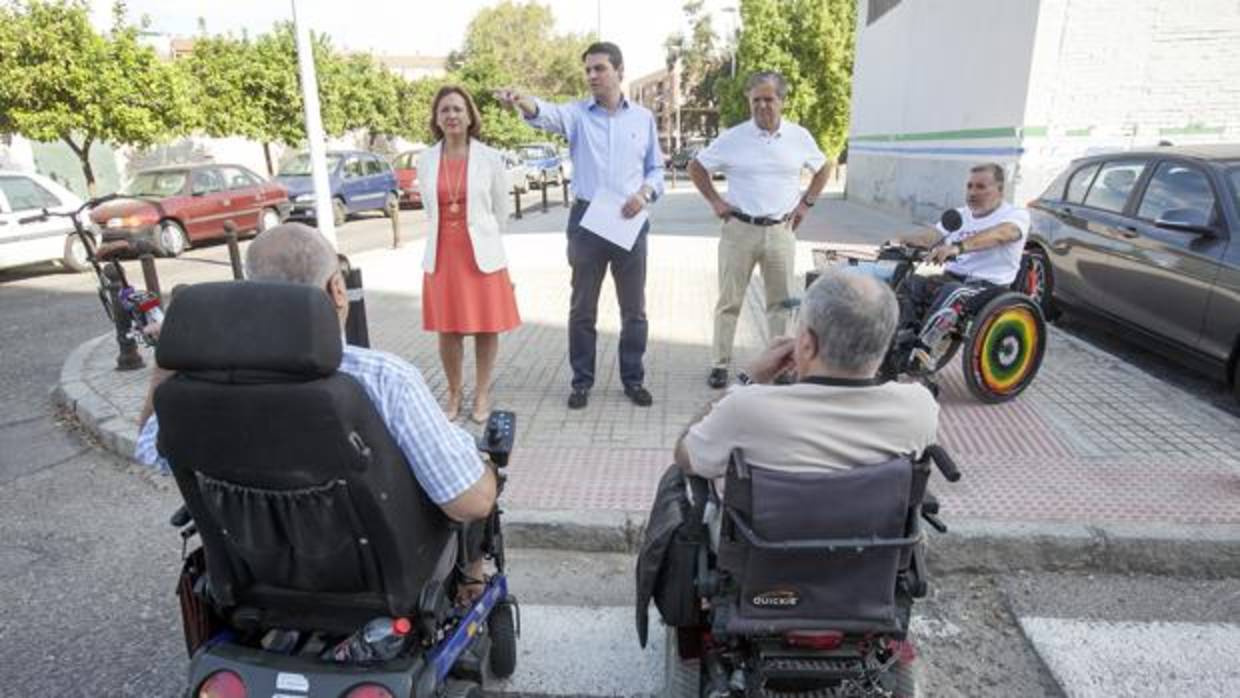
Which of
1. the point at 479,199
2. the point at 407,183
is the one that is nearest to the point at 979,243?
the point at 479,199

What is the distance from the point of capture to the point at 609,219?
15.2 feet

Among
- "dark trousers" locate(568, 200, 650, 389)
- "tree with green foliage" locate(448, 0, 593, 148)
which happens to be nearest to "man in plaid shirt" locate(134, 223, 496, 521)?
"dark trousers" locate(568, 200, 650, 389)

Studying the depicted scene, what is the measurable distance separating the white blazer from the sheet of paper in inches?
21.1

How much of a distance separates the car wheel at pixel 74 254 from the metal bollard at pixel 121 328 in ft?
22.0

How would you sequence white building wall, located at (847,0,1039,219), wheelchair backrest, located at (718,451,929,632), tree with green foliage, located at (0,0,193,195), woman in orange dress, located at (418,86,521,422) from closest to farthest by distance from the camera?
wheelchair backrest, located at (718,451,929,632) → woman in orange dress, located at (418,86,521,422) → white building wall, located at (847,0,1039,219) → tree with green foliage, located at (0,0,193,195)

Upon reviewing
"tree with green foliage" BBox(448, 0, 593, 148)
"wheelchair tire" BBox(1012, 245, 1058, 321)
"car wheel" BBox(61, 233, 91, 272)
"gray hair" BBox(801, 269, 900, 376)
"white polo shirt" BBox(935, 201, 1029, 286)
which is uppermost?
"tree with green foliage" BBox(448, 0, 593, 148)

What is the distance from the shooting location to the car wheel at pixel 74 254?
11.5 meters

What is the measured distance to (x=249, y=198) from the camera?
14.9 metres

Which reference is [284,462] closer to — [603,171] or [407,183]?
[603,171]

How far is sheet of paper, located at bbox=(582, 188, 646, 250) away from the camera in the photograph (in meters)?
4.64

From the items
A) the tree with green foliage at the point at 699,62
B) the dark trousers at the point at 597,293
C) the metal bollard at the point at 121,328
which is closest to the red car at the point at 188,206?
the metal bollard at the point at 121,328

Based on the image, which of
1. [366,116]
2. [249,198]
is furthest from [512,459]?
[366,116]

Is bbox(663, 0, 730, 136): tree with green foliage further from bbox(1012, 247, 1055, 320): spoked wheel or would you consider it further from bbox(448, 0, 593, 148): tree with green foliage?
bbox(1012, 247, 1055, 320): spoked wheel

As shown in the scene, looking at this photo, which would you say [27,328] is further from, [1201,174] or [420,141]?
[420,141]
